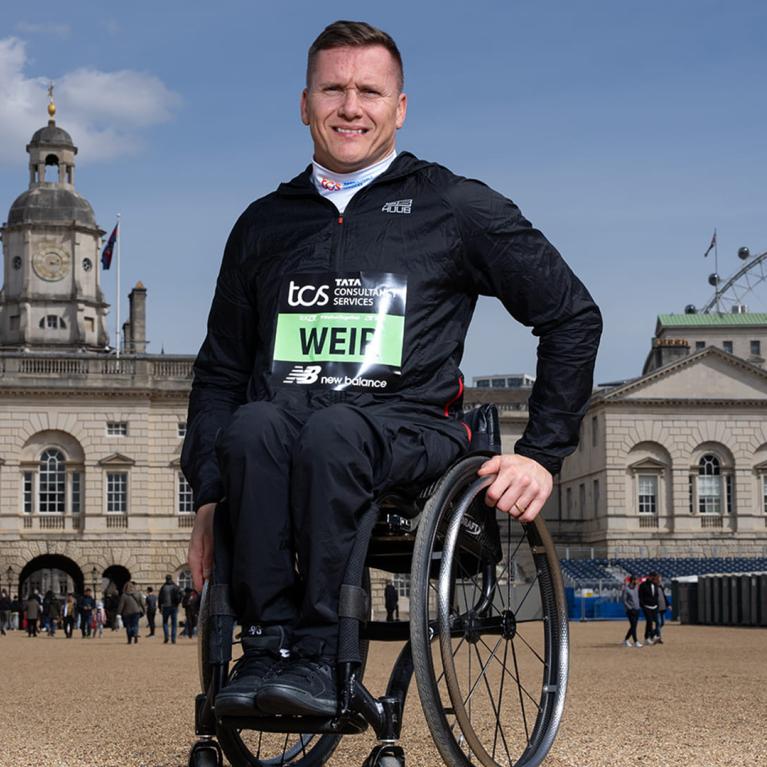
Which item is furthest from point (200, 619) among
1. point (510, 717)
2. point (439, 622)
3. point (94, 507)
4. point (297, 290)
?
point (94, 507)

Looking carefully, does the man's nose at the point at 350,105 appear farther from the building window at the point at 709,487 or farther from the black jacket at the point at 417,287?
the building window at the point at 709,487

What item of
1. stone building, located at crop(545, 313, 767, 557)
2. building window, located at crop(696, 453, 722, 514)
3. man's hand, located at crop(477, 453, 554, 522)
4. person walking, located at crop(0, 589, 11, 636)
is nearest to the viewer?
man's hand, located at crop(477, 453, 554, 522)

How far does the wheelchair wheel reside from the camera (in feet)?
11.9

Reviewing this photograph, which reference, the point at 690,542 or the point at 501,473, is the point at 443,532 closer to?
the point at 501,473

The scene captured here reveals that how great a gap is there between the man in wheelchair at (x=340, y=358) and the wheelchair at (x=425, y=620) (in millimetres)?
52

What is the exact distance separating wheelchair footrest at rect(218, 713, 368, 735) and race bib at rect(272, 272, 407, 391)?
843 millimetres

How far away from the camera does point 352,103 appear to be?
4.14 meters

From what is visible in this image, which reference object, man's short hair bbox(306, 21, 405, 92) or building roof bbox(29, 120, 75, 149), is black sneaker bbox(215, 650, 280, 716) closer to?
man's short hair bbox(306, 21, 405, 92)

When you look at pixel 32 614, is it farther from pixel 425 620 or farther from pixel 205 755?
pixel 425 620

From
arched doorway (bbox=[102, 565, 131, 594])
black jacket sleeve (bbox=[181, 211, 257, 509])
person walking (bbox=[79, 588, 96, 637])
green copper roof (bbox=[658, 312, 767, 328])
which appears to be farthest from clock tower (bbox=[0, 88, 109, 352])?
black jacket sleeve (bbox=[181, 211, 257, 509])

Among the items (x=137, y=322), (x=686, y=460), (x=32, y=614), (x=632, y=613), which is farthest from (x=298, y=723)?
(x=137, y=322)

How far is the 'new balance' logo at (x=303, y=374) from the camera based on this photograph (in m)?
3.91

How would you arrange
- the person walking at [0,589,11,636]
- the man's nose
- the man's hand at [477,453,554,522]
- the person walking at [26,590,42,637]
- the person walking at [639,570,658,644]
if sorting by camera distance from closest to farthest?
the man's hand at [477,453,554,522]
the man's nose
the person walking at [639,570,658,644]
the person walking at [26,590,42,637]
the person walking at [0,589,11,636]

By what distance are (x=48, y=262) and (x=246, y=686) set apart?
233 feet
